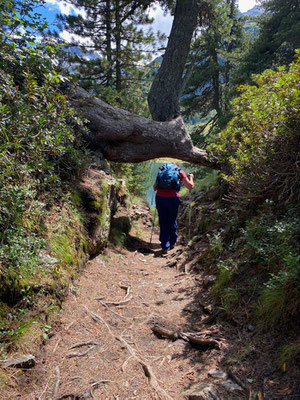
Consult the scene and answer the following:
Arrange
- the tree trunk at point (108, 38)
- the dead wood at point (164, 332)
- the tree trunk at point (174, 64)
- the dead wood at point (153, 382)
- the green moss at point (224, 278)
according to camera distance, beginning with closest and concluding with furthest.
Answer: the dead wood at point (153, 382) → the dead wood at point (164, 332) → the green moss at point (224, 278) → the tree trunk at point (174, 64) → the tree trunk at point (108, 38)

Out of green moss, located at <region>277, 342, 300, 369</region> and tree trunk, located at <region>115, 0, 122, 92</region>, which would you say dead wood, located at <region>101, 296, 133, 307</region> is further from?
tree trunk, located at <region>115, 0, 122, 92</region>

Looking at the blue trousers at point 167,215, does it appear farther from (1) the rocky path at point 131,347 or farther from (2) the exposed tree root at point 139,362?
(2) the exposed tree root at point 139,362

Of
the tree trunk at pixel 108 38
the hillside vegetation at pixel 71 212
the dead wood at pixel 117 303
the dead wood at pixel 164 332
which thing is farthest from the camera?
the tree trunk at pixel 108 38

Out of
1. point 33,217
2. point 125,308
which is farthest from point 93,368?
point 33,217

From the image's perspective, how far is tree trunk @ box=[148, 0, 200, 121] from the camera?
328 inches

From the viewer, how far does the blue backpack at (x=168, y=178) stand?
21.5 feet

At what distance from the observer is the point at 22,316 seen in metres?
2.45

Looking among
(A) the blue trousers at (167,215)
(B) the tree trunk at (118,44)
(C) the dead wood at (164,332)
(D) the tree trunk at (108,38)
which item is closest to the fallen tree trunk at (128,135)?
(A) the blue trousers at (167,215)

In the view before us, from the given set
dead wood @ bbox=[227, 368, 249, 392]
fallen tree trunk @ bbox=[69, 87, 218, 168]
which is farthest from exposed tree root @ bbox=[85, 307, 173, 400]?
fallen tree trunk @ bbox=[69, 87, 218, 168]

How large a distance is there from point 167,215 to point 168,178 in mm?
1006

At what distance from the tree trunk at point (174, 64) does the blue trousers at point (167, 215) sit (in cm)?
341

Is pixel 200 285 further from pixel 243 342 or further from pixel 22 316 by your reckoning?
pixel 22 316

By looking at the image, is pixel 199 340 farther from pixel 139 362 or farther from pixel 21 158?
pixel 21 158

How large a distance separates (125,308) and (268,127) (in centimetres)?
354
